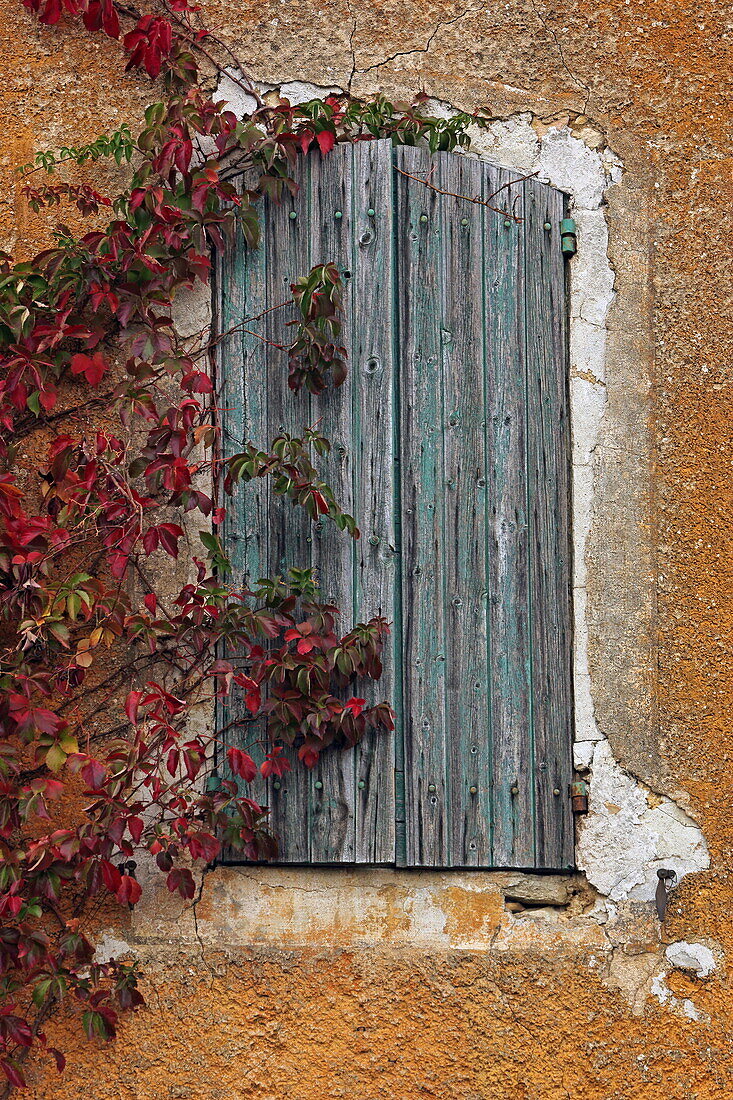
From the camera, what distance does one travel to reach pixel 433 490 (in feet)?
11.0

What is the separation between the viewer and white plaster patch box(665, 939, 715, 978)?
10.2 feet

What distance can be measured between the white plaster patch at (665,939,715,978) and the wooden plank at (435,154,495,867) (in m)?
0.52

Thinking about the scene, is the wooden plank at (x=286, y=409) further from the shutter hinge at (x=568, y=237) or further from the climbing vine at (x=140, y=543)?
the shutter hinge at (x=568, y=237)

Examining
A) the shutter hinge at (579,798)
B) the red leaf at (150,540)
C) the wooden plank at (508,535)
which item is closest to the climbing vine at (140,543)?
the red leaf at (150,540)

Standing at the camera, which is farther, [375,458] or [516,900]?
[375,458]

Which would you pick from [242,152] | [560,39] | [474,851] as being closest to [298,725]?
[474,851]

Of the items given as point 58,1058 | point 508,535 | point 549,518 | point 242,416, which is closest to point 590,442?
point 549,518

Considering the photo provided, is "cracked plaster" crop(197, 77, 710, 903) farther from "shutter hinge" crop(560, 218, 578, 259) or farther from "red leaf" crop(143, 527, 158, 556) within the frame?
"red leaf" crop(143, 527, 158, 556)

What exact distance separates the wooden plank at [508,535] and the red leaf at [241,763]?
0.64 meters

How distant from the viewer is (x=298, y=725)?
3230 mm

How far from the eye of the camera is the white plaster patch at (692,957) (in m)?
3.12

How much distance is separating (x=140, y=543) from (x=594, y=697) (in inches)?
51.2

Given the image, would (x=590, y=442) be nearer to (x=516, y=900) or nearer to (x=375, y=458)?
(x=375, y=458)

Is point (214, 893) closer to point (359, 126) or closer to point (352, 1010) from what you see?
point (352, 1010)
